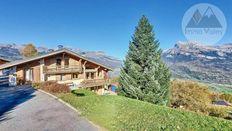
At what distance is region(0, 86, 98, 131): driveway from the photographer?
10305 mm

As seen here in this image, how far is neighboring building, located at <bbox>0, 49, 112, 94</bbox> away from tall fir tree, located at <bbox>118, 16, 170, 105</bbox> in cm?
1119

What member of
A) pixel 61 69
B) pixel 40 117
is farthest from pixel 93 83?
pixel 40 117

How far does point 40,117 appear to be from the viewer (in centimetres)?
1210

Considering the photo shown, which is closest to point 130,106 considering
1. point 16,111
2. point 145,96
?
point 16,111

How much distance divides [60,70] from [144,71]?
14948 millimetres

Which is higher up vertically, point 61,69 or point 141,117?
point 61,69

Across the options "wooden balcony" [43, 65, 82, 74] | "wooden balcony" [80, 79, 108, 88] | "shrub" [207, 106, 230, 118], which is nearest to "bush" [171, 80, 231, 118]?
"shrub" [207, 106, 230, 118]

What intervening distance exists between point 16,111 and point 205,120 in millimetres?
11669

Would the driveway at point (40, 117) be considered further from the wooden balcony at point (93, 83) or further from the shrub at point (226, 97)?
the shrub at point (226, 97)

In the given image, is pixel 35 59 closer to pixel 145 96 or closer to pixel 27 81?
pixel 27 81

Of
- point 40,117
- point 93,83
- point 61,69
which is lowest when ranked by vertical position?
point 40,117

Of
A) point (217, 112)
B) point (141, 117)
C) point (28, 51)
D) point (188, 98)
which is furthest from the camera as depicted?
point (28, 51)

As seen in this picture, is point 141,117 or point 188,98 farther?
point 188,98

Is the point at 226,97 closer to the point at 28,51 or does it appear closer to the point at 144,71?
the point at 144,71
